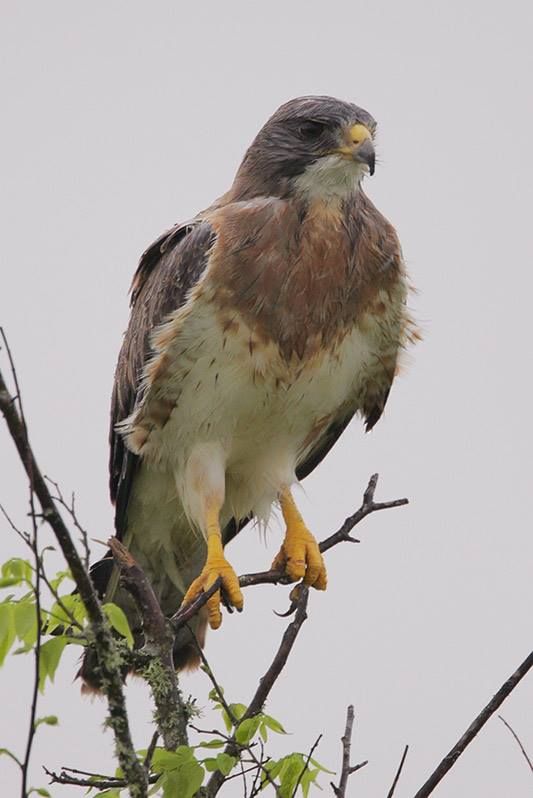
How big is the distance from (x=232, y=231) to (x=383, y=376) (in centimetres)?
101

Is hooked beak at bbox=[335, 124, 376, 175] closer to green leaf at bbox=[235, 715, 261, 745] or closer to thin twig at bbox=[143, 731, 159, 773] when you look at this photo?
green leaf at bbox=[235, 715, 261, 745]

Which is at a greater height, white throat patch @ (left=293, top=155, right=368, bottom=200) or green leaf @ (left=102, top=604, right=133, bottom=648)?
white throat patch @ (left=293, top=155, right=368, bottom=200)

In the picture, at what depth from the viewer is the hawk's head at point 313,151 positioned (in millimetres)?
5160

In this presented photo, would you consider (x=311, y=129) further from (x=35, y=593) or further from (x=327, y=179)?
(x=35, y=593)

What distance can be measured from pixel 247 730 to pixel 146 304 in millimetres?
2461

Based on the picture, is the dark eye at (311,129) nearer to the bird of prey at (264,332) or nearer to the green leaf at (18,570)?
the bird of prey at (264,332)

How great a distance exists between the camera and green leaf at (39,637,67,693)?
3256 mm

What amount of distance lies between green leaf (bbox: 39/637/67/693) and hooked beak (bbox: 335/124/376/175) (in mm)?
2574

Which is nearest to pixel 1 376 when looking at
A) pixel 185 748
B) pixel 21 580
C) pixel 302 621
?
pixel 21 580

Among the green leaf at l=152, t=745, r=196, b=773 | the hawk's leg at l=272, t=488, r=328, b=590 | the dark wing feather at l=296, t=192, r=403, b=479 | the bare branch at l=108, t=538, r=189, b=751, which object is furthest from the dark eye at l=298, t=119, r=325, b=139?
the green leaf at l=152, t=745, r=196, b=773

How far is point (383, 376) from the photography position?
5695 mm

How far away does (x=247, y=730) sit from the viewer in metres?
3.71

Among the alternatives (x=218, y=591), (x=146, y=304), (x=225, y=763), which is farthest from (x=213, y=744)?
(x=146, y=304)

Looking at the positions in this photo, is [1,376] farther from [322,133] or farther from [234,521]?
[234,521]
